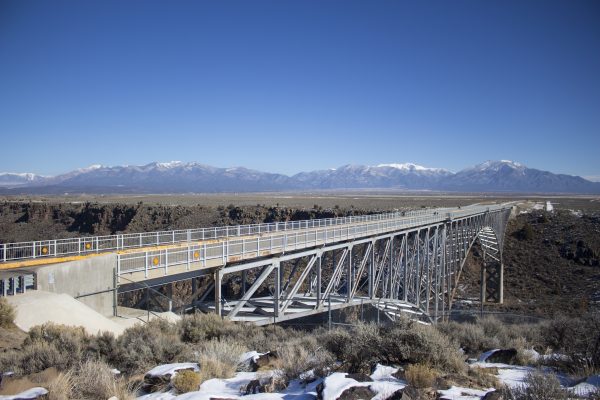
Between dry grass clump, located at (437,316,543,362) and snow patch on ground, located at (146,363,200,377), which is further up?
snow patch on ground, located at (146,363,200,377)

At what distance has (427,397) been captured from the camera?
18.7ft

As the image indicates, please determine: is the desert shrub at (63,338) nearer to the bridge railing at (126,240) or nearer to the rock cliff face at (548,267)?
the bridge railing at (126,240)

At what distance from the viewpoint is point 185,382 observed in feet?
20.3

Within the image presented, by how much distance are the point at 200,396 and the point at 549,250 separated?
53.4 meters

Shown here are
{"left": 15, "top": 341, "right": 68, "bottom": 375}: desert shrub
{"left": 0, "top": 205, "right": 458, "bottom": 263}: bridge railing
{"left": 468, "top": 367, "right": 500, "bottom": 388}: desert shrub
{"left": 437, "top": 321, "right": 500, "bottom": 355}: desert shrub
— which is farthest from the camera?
{"left": 0, "top": 205, "right": 458, "bottom": 263}: bridge railing

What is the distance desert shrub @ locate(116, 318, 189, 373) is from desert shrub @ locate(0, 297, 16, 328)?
264 centimetres

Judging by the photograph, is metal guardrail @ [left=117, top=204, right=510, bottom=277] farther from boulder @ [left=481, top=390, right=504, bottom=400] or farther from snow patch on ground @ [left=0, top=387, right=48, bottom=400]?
boulder @ [left=481, top=390, right=504, bottom=400]

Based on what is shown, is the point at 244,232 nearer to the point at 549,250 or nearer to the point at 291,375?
the point at 291,375

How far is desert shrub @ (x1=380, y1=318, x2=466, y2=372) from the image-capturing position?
7.27 metres

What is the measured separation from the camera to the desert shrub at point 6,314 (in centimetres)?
948

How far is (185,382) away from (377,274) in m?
24.3

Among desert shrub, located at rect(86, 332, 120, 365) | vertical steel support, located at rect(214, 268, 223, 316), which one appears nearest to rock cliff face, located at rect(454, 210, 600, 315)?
vertical steel support, located at rect(214, 268, 223, 316)

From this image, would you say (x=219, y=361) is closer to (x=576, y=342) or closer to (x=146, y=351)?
(x=146, y=351)

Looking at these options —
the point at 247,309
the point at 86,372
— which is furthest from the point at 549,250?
the point at 86,372
